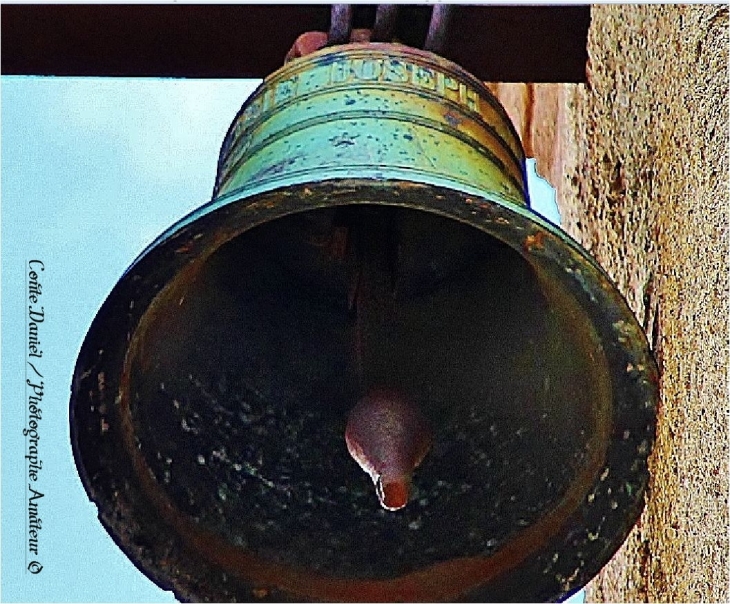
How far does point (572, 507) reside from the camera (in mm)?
1272

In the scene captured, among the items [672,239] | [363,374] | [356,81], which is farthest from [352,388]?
[672,239]

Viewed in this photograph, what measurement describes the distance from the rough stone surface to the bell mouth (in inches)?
6.1

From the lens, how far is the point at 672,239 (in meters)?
1.54

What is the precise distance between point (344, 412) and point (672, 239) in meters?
0.39

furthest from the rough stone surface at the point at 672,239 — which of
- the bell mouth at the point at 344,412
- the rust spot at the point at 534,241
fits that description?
the rust spot at the point at 534,241

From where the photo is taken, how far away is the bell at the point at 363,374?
1.20m

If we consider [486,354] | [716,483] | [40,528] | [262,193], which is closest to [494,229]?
[262,193]

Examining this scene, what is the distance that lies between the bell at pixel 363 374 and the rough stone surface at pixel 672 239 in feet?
0.52

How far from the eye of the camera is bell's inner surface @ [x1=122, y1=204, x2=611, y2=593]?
50.9 inches

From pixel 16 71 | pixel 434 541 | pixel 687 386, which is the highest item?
pixel 16 71

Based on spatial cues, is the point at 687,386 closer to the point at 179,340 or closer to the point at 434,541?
the point at 434,541

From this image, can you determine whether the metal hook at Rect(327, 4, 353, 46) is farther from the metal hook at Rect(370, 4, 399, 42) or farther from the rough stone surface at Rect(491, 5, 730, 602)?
the rough stone surface at Rect(491, 5, 730, 602)

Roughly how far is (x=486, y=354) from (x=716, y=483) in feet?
0.76

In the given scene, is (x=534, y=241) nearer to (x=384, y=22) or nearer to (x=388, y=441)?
(x=388, y=441)
